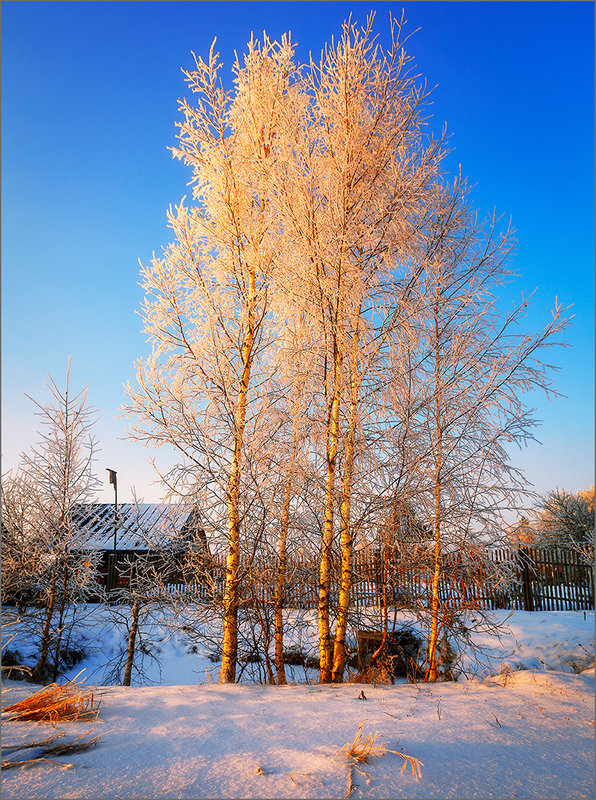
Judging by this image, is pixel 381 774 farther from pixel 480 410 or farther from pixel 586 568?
pixel 586 568

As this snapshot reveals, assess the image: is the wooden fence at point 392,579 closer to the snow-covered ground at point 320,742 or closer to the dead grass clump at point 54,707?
the snow-covered ground at point 320,742

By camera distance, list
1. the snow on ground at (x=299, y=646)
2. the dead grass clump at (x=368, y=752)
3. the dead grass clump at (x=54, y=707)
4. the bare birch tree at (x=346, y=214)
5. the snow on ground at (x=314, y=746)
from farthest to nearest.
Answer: the snow on ground at (x=299, y=646)
the bare birch tree at (x=346, y=214)
the dead grass clump at (x=54, y=707)
the dead grass clump at (x=368, y=752)
the snow on ground at (x=314, y=746)

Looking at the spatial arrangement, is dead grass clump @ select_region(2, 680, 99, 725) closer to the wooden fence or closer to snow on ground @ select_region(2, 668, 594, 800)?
snow on ground @ select_region(2, 668, 594, 800)

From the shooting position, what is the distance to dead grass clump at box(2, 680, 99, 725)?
2654 millimetres

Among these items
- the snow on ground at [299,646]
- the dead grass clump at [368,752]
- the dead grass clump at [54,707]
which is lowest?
the snow on ground at [299,646]

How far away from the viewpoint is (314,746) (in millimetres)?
2316

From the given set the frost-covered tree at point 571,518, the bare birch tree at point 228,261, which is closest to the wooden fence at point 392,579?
the bare birch tree at point 228,261

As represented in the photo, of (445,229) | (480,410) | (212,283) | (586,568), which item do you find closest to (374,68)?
(445,229)

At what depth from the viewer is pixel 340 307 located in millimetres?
5066

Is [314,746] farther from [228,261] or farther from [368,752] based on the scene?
[228,261]

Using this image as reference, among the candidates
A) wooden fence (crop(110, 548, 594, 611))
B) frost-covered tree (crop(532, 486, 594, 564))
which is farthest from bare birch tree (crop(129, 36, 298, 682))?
frost-covered tree (crop(532, 486, 594, 564))

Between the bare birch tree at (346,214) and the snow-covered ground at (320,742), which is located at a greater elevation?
the bare birch tree at (346,214)

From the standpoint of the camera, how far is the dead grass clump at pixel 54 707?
8.71ft

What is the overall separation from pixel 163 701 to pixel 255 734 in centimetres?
113
